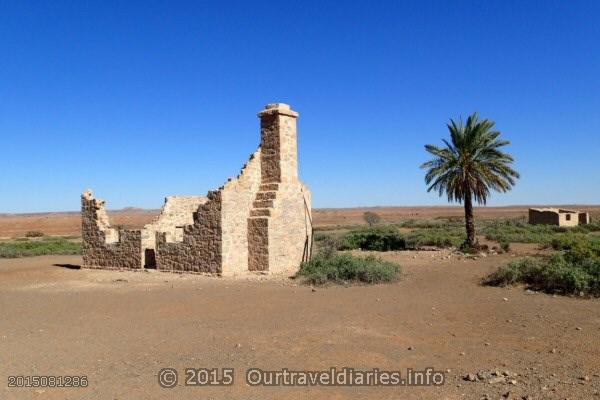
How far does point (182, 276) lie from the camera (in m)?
14.6

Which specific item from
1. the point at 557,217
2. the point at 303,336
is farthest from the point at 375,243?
the point at 557,217

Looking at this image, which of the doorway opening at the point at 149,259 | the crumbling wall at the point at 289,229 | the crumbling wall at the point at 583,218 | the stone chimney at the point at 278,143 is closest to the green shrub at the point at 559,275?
the crumbling wall at the point at 289,229

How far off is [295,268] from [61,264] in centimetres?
1031

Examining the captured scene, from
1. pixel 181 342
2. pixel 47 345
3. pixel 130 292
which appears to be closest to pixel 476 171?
pixel 130 292

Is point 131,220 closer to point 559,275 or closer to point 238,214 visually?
point 238,214

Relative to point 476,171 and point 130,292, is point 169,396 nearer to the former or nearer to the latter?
point 130,292

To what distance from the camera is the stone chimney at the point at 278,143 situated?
15.4 m

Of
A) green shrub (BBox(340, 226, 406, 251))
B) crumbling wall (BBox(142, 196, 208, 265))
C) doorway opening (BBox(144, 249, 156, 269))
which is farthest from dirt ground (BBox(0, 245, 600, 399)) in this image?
green shrub (BBox(340, 226, 406, 251))

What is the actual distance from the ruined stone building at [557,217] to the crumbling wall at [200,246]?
26351 millimetres

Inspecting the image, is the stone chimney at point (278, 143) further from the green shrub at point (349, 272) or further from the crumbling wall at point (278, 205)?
the green shrub at point (349, 272)

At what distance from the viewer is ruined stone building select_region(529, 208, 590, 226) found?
32.3 meters

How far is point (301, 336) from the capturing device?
773cm

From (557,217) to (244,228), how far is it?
25580 mm

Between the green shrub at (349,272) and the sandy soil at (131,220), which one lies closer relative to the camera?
the green shrub at (349,272)
